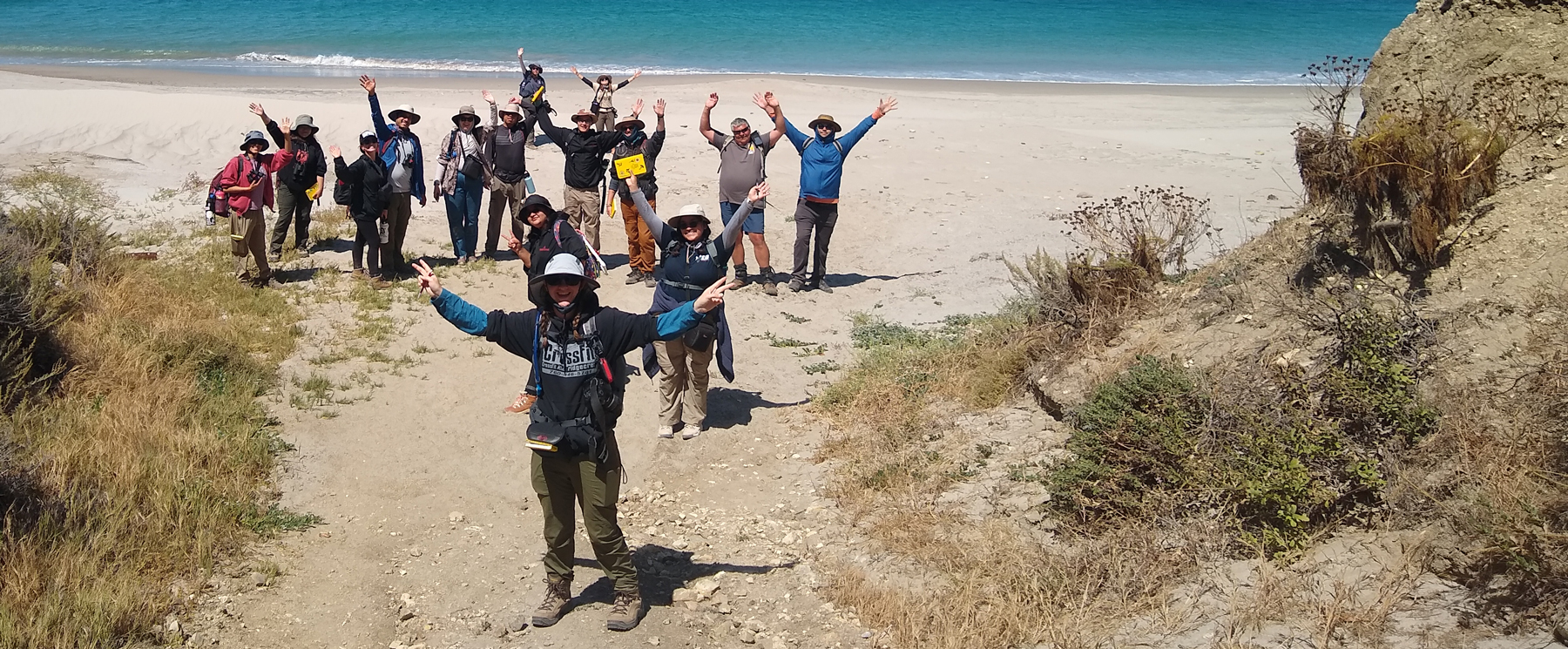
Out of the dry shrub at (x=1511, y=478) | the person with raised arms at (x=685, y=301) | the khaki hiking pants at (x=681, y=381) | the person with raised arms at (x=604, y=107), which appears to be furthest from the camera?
the person with raised arms at (x=604, y=107)

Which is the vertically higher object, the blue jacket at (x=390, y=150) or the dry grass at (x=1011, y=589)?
the blue jacket at (x=390, y=150)

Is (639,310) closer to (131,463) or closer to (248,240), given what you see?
(248,240)

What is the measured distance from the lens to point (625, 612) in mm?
5949

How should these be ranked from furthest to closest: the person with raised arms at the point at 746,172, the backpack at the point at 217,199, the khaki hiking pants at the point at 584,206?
1. the khaki hiking pants at the point at 584,206
2. the person with raised arms at the point at 746,172
3. the backpack at the point at 217,199

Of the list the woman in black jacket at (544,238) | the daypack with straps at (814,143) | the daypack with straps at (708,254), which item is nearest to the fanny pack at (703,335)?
the daypack with straps at (708,254)

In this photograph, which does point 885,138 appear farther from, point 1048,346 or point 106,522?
point 106,522

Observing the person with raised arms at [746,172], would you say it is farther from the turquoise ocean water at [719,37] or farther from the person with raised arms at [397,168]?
the turquoise ocean water at [719,37]

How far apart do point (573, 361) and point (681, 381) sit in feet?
10.2

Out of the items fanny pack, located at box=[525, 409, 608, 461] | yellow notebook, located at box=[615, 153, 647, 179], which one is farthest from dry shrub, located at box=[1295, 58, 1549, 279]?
yellow notebook, located at box=[615, 153, 647, 179]

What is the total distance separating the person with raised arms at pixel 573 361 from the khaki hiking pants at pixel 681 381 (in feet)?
8.87

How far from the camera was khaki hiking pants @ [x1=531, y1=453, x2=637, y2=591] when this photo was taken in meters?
5.66

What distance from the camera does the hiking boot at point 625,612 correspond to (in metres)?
5.90

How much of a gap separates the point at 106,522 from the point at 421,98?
66.4 feet

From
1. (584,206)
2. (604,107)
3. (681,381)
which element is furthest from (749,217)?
(604,107)
